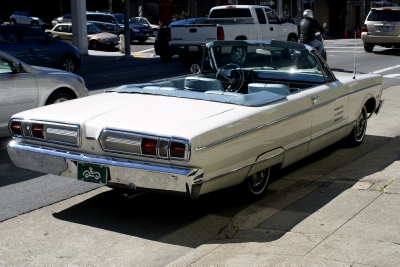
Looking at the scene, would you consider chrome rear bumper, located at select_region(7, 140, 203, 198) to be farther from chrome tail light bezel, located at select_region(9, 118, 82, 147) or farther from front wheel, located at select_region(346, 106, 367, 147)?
front wheel, located at select_region(346, 106, 367, 147)

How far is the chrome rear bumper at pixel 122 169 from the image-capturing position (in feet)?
16.6

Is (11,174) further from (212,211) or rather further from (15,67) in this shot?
(212,211)

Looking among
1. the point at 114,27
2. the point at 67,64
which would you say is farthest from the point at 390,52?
the point at 114,27

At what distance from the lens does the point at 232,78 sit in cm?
745

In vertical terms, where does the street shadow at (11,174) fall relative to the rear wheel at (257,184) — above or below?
below

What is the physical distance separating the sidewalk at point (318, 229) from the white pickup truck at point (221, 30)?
1385cm

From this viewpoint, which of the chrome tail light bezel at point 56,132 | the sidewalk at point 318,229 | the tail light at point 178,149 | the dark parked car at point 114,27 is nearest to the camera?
the sidewalk at point 318,229

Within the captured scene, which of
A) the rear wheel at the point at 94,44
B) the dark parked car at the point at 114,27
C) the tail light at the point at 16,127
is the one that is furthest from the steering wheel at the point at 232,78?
the dark parked car at the point at 114,27

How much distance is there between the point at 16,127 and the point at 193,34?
1471 cm

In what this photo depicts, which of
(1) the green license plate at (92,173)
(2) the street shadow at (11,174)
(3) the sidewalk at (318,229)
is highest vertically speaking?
(1) the green license plate at (92,173)

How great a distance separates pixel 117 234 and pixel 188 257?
3.19ft

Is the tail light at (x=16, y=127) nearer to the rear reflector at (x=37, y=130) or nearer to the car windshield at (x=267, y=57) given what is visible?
the rear reflector at (x=37, y=130)

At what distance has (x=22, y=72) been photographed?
8672 millimetres

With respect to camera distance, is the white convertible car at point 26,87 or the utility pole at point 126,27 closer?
the white convertible car at point 26,87
